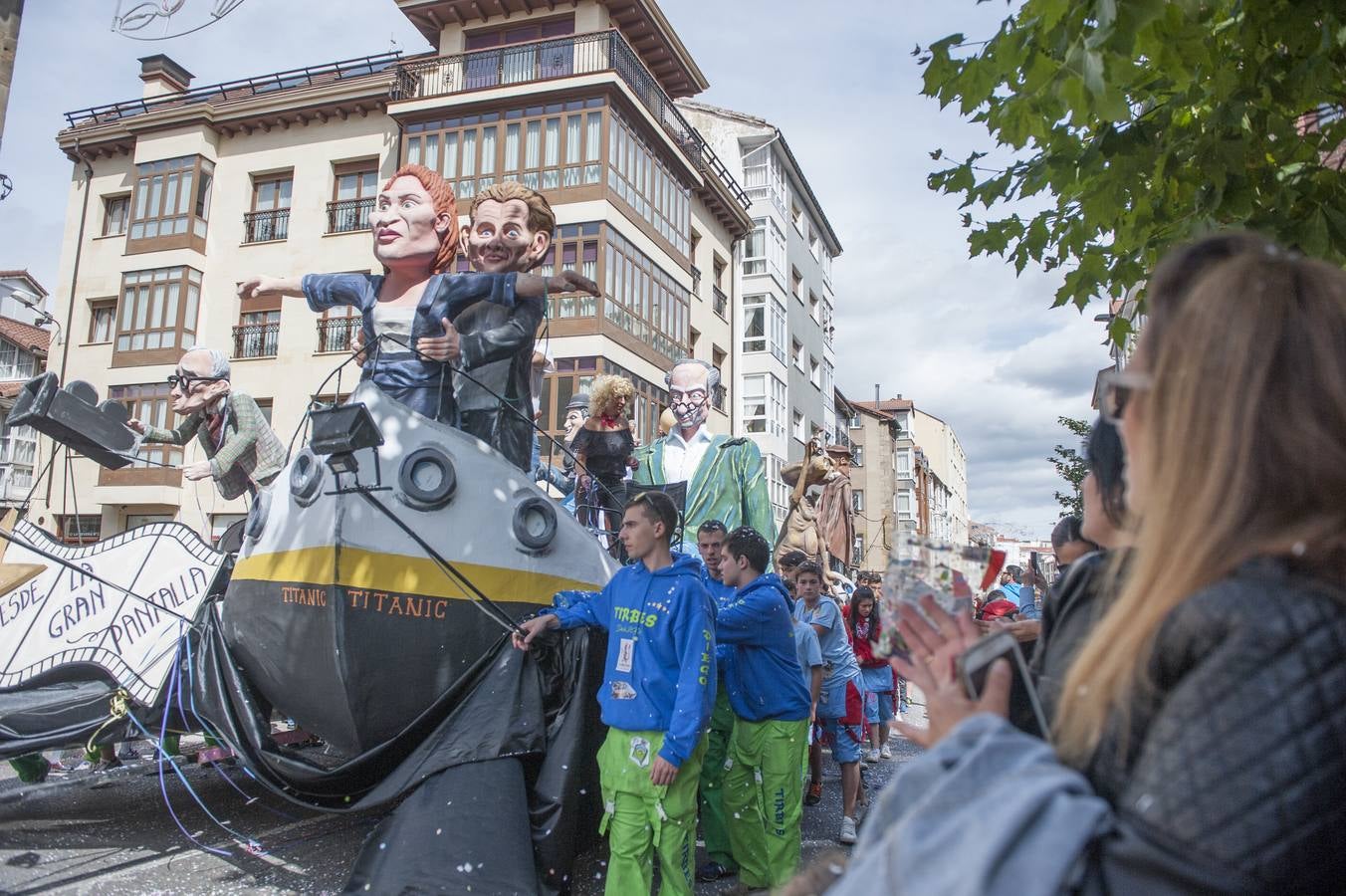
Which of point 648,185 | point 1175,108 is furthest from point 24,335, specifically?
point 1175,108

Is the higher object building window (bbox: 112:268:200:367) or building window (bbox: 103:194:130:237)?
building window (bbox: 103:194:130:237)

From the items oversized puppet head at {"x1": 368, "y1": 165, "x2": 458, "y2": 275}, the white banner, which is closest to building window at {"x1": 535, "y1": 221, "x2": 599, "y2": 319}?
oversized puppet head at {"x1": 368, "y1": 165, "x2": 458, "y2": 275}

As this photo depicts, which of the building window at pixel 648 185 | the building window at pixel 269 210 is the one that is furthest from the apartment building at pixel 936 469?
the building window at pixel 269 210

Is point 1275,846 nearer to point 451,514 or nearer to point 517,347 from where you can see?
point 451,514

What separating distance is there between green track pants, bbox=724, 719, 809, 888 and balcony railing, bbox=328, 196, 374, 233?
821 inches

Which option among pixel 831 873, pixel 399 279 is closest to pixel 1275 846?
pixel 831 873

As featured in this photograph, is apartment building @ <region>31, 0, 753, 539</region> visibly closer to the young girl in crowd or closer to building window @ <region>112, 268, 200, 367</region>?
building window @ <region>112, 268, 200, 367</region>

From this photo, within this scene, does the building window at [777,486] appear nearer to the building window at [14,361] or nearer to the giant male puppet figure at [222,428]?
the giant male puppet figure at [222,428]

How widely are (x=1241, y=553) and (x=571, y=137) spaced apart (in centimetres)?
2135

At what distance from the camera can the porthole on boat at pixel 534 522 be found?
14.8 feet

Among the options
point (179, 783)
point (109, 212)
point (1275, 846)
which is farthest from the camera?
point (109, 212)

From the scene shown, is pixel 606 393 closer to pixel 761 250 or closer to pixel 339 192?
pixel 339 192

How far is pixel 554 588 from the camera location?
15.1 feet

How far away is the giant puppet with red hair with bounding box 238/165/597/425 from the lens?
4902mm
